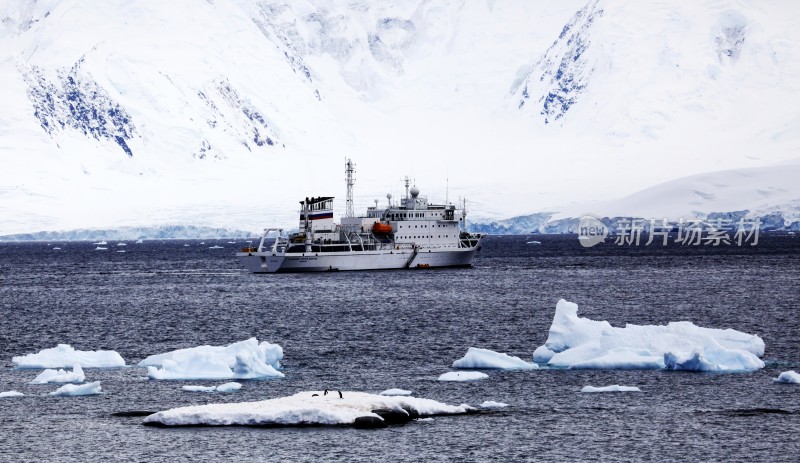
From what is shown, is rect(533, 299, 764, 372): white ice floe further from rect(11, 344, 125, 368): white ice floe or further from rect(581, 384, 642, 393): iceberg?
rect(11, 344, 125, 368): white ice floe

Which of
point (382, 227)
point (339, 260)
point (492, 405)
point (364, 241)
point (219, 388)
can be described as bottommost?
point (492, 405)

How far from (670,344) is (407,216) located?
8570 cm

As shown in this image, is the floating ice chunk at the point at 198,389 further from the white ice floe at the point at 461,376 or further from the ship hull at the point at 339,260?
the ship hull at the point at 339,260

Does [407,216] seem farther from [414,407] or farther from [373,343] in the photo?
[414,407]

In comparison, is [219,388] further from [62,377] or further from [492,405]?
[492,405]

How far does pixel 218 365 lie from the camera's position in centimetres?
6066

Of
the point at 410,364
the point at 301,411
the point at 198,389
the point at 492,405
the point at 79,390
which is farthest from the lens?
the point at 410,364

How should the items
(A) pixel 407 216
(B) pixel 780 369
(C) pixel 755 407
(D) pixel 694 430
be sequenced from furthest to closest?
1. (A) pixel 407 216
2. (B) pixel 780 369
3. (C) pixel 755 407
4. (D) pixel 694 430

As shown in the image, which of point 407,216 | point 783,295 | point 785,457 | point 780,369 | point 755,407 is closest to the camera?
point 785,457

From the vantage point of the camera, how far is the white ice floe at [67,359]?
64312 mm

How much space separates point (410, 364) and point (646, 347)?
37.0 feet

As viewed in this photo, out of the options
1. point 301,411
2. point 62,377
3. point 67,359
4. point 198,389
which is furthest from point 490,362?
point 67,359

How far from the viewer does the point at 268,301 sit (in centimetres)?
10894

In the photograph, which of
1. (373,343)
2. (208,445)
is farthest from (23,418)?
(373,343)
